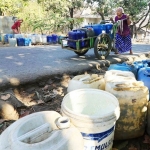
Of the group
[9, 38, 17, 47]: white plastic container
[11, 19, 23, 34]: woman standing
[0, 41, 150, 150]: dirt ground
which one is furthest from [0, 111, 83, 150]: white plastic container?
[11, 19, 23, 34]: woman standing

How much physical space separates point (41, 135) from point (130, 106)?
109cm

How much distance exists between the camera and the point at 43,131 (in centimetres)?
129

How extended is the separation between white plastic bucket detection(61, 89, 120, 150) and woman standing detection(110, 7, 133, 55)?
463 cm

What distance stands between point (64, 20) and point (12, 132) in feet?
54.8

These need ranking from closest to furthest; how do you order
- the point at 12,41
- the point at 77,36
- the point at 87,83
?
the point at 87,83 < the point at 77,36 < the point at 12,41

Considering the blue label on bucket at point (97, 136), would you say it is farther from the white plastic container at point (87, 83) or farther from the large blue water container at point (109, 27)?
the large blue water container at point (109, 27)

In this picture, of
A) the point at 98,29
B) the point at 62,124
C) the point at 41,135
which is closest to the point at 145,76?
the point at 62,124

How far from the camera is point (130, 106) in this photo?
6.56 ft

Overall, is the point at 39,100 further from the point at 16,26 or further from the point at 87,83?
the point at 16,26

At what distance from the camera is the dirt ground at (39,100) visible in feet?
7.14

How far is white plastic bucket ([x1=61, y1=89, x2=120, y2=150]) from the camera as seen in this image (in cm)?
152

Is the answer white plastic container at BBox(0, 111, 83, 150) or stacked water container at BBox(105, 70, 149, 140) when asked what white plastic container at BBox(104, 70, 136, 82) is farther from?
white plastic container at BBox(0, 111, 83, 150)

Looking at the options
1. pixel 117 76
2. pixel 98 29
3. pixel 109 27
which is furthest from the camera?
pixel 109 27

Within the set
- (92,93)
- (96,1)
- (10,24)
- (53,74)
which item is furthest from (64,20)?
(92,93)
